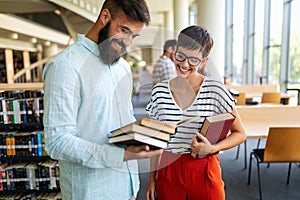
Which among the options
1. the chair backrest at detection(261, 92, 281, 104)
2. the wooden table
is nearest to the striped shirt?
the wooden table

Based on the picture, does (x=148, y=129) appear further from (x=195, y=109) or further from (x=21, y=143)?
(x=21, y=143)

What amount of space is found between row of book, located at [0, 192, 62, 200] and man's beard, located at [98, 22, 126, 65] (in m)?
1.77

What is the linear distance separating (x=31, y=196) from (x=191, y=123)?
1864mm

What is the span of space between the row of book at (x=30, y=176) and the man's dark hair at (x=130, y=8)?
1764 millimetres

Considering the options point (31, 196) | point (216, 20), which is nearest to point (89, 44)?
point (31, 196)

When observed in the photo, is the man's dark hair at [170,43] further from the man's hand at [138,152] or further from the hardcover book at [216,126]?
the man's hand at [138,152]

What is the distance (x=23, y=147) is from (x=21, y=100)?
0.40m

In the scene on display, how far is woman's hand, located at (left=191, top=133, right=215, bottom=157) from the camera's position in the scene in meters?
1.14

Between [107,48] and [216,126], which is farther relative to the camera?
[216,126]

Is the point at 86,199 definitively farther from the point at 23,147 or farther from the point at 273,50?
the point at 273,50

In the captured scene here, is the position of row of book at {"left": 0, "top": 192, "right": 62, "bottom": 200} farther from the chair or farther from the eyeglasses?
the chair

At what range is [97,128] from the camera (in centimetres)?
97

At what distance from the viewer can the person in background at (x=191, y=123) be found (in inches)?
47.6

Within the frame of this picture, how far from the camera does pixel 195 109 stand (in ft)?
3.95
